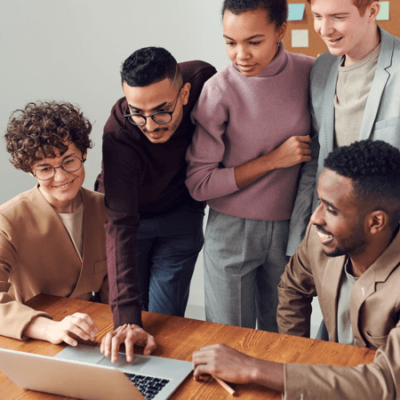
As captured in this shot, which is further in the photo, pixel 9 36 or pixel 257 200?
pixel 9 36

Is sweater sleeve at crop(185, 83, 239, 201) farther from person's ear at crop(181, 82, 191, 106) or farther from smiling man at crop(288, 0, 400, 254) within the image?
smiling man at crop(288, 0, 400, 254)

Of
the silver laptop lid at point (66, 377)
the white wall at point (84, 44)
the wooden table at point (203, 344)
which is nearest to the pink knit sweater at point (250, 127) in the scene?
the wooden table at point (203, 344)

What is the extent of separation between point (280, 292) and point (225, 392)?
21.8 inches

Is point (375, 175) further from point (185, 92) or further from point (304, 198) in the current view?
point (185, 92)

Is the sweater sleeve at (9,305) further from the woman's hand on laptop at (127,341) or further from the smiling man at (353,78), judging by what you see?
the smiling man at (353,78)

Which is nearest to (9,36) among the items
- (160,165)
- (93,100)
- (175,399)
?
(93,100)

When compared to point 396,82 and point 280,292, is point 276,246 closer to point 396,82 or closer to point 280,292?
point 280,292

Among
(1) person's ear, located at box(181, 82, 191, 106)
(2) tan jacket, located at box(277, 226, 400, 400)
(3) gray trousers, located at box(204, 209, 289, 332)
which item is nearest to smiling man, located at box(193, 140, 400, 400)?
(2) tan jacket, located at box(277, 226, 400, 400)

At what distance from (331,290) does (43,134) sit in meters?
0.96

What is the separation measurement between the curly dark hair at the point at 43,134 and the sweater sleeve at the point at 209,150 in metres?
0.36

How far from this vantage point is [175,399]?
129cm

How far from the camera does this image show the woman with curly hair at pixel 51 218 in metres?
1.78

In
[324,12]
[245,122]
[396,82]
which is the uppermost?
[324,12]

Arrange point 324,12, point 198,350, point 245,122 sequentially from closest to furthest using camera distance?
point 198,350, point 324,12, point 245,122
